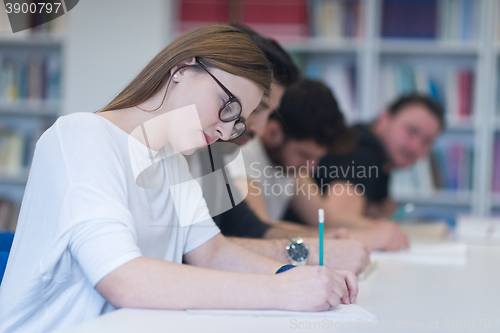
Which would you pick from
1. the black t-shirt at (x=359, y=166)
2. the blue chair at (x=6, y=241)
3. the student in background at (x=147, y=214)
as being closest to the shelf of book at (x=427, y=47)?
the black t-shirt at (x=359, y=166)

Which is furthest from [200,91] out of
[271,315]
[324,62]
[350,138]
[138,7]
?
[324,62]

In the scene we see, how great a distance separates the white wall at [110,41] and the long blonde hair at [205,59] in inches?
73.2

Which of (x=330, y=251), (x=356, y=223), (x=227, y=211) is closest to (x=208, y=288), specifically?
(x=330, y=251)

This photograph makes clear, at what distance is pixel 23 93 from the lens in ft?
9.69

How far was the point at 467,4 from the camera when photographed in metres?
2.80

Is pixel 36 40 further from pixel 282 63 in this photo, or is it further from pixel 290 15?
pixel 282 63

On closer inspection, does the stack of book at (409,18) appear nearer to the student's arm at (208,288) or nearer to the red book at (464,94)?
the red book at (464,94)

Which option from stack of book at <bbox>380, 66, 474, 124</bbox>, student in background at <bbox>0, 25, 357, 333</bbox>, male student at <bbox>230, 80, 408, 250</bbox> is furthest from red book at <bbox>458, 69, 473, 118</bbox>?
student in background at <bbox>0, 25, 357, 333</bbox>

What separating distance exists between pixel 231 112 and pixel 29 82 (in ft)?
7.69

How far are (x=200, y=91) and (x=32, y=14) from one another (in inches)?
93.0

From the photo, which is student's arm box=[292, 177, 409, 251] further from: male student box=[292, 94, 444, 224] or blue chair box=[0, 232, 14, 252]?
blue chair box=[0, 232, 14, 252]

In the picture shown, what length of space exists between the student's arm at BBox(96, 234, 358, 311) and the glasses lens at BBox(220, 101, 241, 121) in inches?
11.7

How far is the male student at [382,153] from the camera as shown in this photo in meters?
2.30

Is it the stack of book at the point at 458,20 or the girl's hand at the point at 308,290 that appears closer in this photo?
the girl's hand at the point at 308,290
